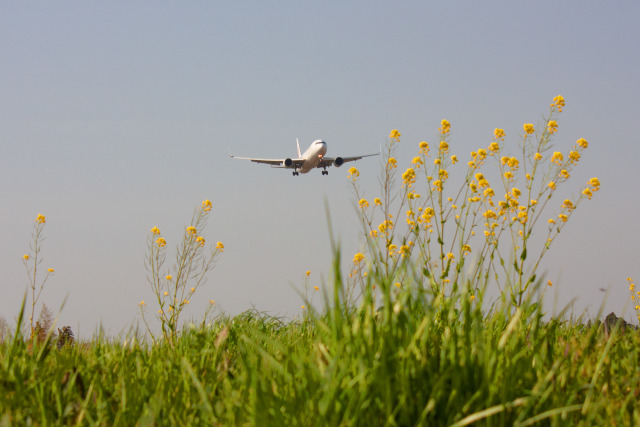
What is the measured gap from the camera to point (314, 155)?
44.2m

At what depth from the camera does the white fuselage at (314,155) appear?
144 feet

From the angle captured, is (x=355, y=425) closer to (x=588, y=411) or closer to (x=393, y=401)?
(x=393, y=401)

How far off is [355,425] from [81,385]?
1426 mm

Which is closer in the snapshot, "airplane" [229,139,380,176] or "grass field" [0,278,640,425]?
"grass field" [0,278,640,425]

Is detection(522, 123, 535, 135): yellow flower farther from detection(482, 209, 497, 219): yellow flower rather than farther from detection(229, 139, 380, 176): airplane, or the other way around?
detection(229, 139, 380, 176): airplane

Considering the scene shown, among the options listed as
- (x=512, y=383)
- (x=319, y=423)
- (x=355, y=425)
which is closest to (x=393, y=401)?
(x=355, y=425)

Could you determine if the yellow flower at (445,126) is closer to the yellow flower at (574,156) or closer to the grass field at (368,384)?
the yellow flower at (574,156)

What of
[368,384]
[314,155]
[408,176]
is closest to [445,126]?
[408,176]

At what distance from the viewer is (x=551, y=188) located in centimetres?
580

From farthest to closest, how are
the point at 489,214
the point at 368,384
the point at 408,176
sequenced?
1. the point at 408,176
2. the point at 489,214
3. the point at 368,384

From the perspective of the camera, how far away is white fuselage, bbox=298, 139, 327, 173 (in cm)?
4388

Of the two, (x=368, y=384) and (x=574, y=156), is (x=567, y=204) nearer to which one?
(x=574, y=156)

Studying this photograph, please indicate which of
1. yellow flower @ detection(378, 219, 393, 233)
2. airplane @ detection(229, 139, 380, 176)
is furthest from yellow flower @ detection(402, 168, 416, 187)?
airplane @ detection(229, 139, 380, 176)

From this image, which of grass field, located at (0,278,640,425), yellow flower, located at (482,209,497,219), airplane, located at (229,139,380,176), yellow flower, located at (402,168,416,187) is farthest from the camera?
airplane, located at (229,139,380,176)
